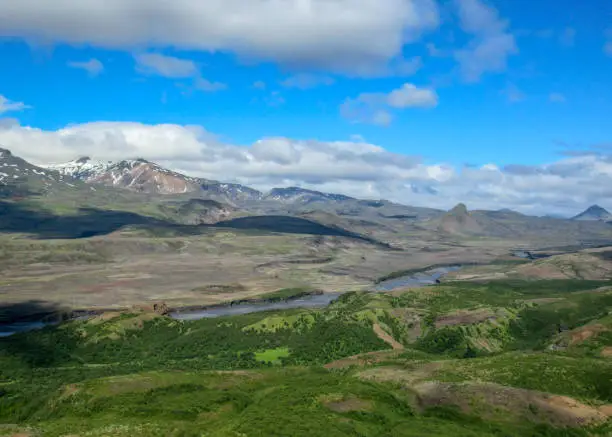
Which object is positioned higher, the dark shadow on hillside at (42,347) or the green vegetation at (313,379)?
the green vegetation at (313,379)

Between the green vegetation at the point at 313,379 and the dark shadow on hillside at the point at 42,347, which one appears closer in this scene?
the green vegetation at the point at 313,379

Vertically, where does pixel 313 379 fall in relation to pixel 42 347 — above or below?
above

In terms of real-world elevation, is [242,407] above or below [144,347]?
above

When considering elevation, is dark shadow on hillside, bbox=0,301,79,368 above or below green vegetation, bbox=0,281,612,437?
below

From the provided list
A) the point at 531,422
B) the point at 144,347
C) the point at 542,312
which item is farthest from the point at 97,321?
the point at 542,312

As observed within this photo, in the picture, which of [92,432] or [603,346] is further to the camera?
[603,346]

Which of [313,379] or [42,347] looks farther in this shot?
[42,347]

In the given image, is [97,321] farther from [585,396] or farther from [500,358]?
[585,396]

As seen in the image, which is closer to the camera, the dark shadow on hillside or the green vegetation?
the green vegetation
